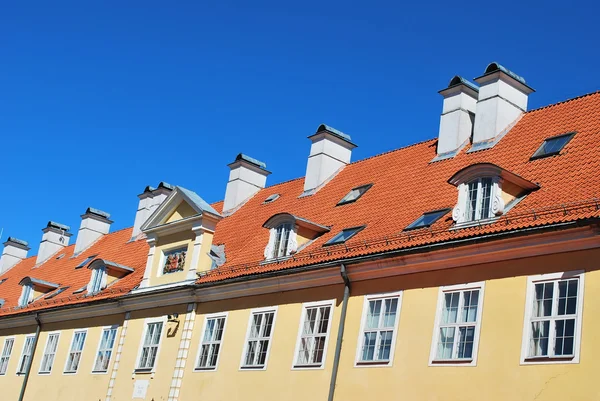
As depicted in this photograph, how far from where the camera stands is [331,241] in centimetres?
2248

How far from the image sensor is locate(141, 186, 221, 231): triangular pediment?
→ 2722cm

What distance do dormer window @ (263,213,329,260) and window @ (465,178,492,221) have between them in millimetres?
5754

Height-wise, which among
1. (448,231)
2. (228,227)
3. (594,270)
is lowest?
(594,270)

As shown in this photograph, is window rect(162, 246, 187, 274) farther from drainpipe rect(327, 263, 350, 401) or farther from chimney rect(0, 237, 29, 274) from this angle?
chimney rect(0, 237, 29, 274)

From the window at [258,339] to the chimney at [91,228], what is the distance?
19.7 metres

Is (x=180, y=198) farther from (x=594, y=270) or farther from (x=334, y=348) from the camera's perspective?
(x=594, y=270)

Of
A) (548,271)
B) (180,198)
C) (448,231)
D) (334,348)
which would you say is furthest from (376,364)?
(180,198)

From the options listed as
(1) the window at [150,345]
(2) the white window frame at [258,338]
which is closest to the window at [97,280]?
(1) the window at [150,345]

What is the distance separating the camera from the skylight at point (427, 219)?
19819 mm

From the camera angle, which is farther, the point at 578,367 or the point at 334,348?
the point at 334,348

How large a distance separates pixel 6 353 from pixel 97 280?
21.2 feet

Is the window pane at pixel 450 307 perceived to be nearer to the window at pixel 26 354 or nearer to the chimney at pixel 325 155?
the chimney at pixel 325 155

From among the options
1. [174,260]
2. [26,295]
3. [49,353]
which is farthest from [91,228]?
[174,260]

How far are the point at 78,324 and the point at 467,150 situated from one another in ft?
51.8
